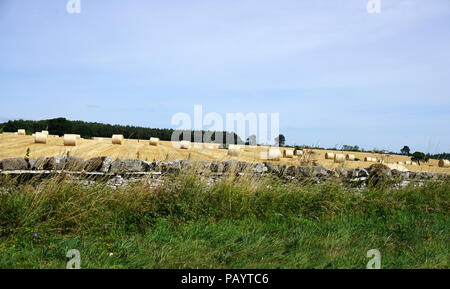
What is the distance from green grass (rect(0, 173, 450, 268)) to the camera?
14.7ft

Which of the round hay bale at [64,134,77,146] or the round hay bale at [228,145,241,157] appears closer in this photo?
the round hay bale at [228,145,241,157]

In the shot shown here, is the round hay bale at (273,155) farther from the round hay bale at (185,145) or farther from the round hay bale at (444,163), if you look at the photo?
the round hay bale at (444,163)

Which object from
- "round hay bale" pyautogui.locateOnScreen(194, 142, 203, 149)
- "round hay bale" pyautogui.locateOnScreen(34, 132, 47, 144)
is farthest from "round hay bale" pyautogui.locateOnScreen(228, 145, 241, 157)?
"round hay bale" pyautogui.locateOnScreen(34, 132, 47, 144)

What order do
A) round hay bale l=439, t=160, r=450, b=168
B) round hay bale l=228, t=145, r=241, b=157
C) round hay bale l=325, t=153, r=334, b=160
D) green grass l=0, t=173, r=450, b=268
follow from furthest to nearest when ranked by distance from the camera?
round hay bale l=439, t=160, r=450, b=168
round hay bale l=325, t=153, r=334, b=160
round hay bale l=228, t=145, r=241, b=157
green grass l=0, t=173, r=450, b=268

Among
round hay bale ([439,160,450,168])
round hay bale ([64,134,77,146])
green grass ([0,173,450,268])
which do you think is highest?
round hay bale ([64,134,77,146])

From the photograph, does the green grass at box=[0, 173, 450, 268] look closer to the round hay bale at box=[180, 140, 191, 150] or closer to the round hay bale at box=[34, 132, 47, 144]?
the round hay bale at box=[180, 140, 191, 150]

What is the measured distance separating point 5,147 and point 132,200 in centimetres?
1446

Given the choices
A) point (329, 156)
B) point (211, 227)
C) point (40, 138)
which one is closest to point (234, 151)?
point (329, 156)

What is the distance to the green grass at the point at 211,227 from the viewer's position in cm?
449

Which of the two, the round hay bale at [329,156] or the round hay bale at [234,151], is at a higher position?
the round hay bale at [234,151]

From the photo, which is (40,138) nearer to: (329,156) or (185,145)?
(185,145)

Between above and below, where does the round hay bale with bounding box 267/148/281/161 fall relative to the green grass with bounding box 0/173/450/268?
above

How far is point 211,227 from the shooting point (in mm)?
5477

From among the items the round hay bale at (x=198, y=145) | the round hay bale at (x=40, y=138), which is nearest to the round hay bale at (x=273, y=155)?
the round hay bale at (x=198, y=145)
